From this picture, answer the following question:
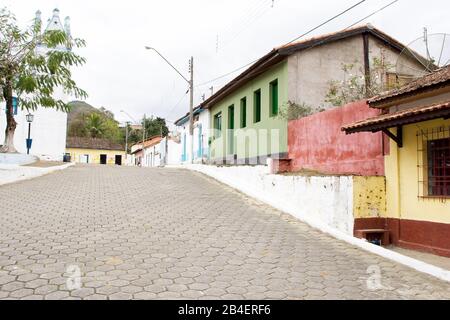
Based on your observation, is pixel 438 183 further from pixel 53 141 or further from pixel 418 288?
pixel 53 141

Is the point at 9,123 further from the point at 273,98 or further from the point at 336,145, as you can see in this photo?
the point at 336,145

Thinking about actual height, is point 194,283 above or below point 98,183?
below

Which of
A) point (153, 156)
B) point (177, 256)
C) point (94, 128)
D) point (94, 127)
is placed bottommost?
point (177, 256)

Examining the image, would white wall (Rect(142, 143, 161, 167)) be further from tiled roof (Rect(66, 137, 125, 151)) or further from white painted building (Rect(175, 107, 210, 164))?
white painted building (Rect(175, 107, 210, 164))

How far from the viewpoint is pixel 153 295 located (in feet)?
12.4

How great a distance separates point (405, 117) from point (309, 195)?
8.77 ft

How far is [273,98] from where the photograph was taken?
522 inches

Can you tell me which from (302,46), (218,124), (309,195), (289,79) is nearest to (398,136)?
(309,195)

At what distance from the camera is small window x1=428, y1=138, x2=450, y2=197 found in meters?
6.27

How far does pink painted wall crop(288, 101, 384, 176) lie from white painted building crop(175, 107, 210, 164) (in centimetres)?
982

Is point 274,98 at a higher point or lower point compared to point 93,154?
lower

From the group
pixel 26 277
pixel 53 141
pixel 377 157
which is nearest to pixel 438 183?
pixel 377 157

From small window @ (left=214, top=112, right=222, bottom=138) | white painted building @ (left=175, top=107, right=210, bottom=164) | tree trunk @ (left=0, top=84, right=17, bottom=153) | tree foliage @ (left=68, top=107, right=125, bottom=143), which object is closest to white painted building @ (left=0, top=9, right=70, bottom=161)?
white painted building @ (left=175, top=107, right=210, bottom=164)
